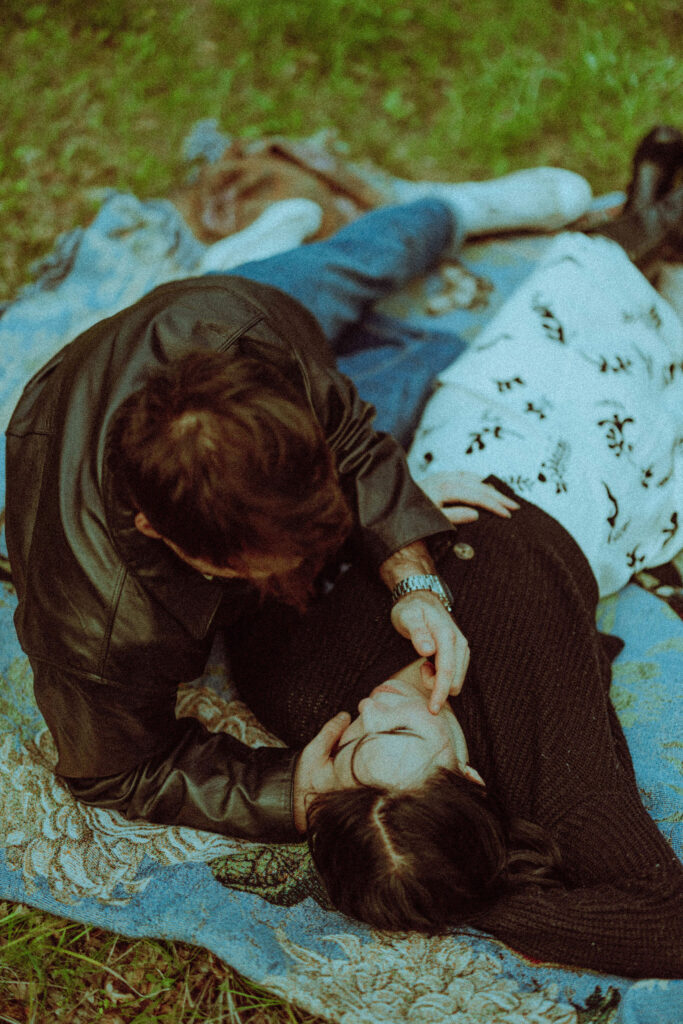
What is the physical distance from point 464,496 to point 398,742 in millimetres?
762

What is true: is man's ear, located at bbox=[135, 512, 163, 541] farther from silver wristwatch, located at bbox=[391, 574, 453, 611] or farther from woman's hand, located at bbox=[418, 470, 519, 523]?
woman's hand, located at bbox=[418, 470, 519, 523]

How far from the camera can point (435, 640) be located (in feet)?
6.15

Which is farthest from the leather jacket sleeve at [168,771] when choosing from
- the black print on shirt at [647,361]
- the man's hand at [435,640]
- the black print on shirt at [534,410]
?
the black print on shirt at [647,361]

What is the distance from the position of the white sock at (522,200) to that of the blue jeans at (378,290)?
211 mm

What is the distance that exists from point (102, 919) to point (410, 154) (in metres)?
3.75

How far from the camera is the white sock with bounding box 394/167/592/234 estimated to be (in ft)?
10.9

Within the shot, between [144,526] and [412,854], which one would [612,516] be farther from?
[144,526]

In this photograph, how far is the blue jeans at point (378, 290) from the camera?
105 inches

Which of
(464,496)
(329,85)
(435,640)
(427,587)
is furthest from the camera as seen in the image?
(329,85)

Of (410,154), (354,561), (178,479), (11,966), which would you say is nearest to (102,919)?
(11,966)

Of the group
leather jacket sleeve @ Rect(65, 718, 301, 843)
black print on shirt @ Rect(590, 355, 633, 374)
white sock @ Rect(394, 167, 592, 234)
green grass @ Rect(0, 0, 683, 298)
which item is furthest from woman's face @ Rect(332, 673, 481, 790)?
green grass @ Rect(0, 0, 683, 298)

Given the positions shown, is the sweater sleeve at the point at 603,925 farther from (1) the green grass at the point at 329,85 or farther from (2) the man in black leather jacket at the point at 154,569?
(1) the green grass at the point at 329,85

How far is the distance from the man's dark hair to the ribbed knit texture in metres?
0.70

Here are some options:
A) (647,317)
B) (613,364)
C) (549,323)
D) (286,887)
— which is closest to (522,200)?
(647,317)
